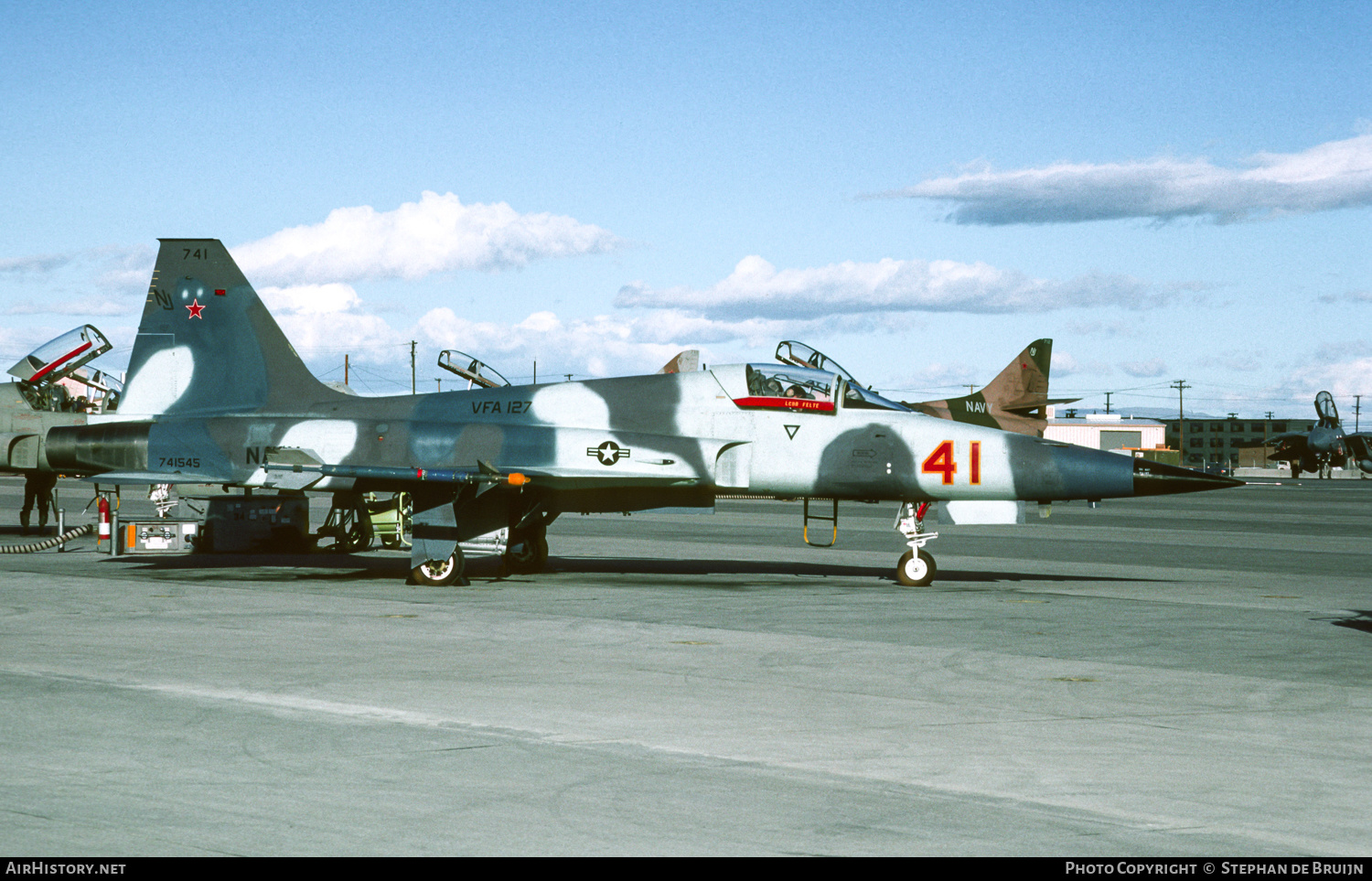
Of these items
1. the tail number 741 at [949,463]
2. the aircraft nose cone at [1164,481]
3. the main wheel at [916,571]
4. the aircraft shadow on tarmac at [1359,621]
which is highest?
the tail number 741 at [949,463]

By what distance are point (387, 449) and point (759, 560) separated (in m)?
7.35

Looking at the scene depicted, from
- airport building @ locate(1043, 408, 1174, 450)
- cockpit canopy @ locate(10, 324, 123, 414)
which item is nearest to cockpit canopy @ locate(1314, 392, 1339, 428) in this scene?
cockpit canopy @ locate(10, 324, 123, 414)

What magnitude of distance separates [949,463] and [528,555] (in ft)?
23.0

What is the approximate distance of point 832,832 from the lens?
617cm

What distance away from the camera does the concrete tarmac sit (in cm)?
623

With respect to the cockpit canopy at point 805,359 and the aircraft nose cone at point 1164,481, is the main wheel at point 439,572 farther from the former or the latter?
the aircraft nose cone at point 1164,481

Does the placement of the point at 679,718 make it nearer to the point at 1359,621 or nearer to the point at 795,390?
the point at 1359,621

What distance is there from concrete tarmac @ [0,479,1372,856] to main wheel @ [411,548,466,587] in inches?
21.7

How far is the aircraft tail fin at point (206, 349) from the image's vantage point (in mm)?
20906

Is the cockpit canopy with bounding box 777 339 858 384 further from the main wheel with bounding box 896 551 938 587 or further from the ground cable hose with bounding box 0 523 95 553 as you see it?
the ground cable hose with bounding box 0 523 95 553

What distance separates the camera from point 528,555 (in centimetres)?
2127

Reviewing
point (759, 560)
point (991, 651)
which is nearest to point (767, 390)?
point (759, 560)

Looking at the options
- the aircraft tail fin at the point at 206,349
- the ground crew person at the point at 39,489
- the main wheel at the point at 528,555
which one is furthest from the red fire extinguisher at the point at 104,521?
the main wheel at the point at 528,555

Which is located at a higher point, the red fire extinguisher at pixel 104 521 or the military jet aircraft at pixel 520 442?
the military jet aircraft at pixel 520 442
